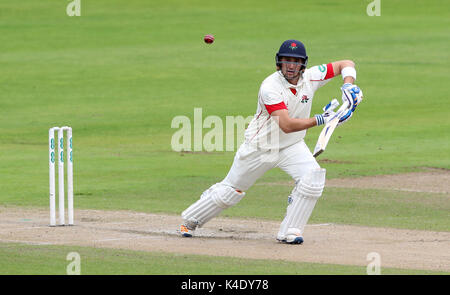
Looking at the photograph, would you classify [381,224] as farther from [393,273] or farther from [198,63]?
[198,63]

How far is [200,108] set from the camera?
27516 millimetres

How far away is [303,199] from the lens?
10172mm

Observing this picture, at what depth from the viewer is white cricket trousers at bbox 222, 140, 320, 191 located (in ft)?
33.9

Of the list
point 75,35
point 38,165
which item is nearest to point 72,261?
point 38,165

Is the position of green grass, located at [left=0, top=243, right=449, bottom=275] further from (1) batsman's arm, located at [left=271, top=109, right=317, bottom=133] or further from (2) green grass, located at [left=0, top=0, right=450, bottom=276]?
(2) green grass, located at [left=0, top=0, right=450, bottom=276]

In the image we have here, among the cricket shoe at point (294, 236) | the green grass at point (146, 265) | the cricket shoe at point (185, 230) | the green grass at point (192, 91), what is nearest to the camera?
the green grass at point (146, 265)

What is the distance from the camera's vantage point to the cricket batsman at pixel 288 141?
1009 centimetres

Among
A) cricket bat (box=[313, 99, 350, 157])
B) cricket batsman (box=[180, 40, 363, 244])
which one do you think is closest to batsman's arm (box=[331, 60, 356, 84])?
cricket batsman (box=[180, 40, 363, 244])

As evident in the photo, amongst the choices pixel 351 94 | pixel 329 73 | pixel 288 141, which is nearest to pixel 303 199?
pixel 288 141

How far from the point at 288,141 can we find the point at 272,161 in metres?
0.26

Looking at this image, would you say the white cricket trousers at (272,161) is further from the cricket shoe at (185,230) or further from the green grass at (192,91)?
the green grass at (192,91)

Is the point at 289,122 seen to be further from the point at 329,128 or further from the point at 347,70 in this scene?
the point at 347,70

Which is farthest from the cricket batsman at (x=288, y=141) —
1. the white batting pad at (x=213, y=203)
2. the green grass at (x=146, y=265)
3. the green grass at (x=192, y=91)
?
the green grass at (x=192, y=91)

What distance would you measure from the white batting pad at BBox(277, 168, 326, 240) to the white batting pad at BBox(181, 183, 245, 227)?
607mm
